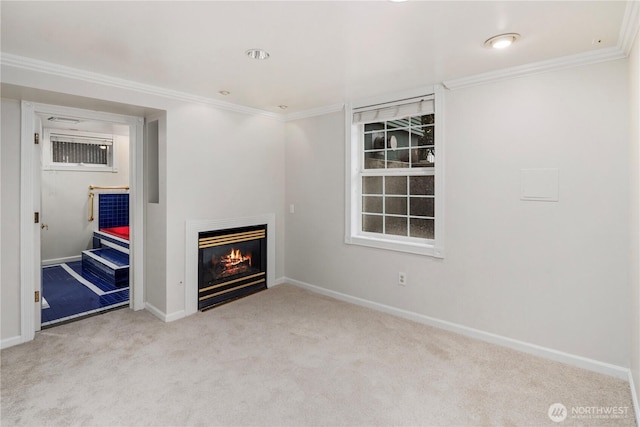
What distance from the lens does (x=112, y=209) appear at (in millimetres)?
6508

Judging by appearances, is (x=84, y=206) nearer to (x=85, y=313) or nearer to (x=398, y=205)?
(x=85, y=313)

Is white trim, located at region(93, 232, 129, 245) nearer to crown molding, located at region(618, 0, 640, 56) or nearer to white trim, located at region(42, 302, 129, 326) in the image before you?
white trim, located at region(42, 302, 129, 326)

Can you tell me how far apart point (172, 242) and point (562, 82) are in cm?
372

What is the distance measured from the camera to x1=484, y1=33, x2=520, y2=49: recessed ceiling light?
7.03 feet

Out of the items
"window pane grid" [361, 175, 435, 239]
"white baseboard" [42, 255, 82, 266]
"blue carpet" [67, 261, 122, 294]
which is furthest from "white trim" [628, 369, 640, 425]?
"white baseboard" [42, 255, 82, 266]

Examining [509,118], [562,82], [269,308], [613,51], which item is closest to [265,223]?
[269,308]

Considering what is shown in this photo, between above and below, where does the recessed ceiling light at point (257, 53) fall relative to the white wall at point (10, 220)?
above

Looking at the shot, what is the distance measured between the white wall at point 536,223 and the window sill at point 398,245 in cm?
7

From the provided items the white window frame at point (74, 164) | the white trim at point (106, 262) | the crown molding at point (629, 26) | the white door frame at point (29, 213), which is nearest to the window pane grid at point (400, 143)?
the crown molding at point (629, 26)

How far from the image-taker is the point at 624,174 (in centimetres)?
233

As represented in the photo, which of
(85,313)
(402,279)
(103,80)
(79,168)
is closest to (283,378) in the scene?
(402,279)

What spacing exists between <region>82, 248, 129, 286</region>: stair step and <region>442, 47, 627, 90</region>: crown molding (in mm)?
4689

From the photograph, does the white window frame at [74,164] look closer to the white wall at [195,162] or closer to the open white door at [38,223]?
the open white door at [38,223]

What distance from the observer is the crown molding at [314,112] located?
3.96 metres
